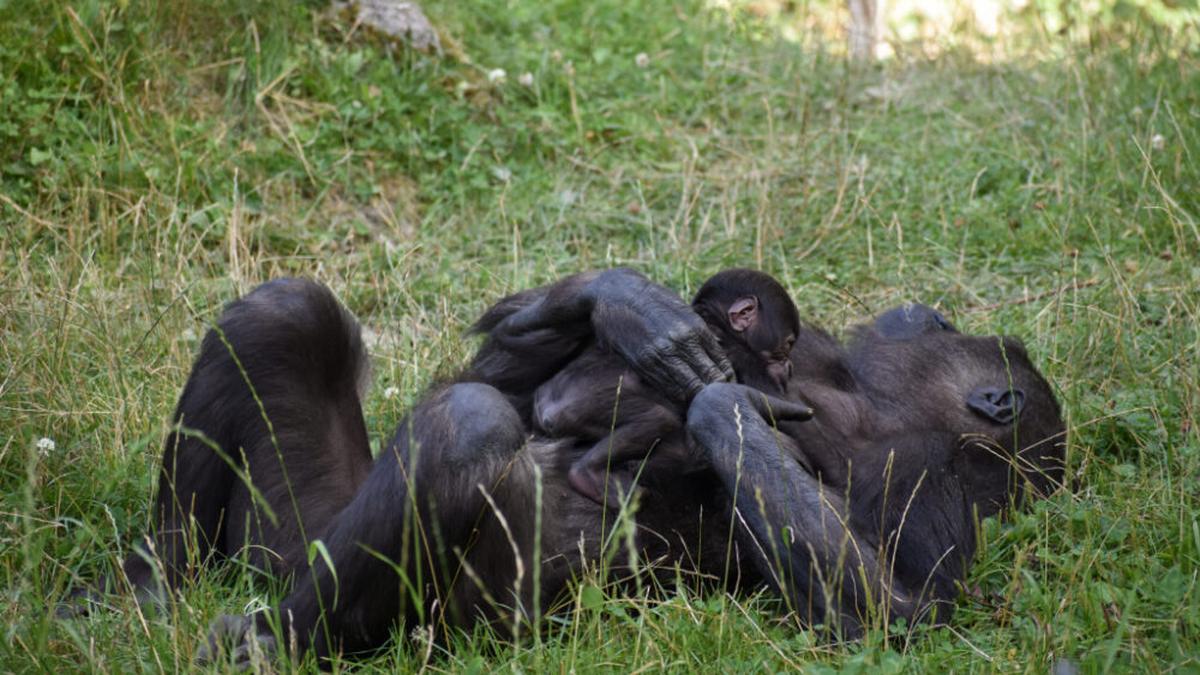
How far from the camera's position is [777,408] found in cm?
394

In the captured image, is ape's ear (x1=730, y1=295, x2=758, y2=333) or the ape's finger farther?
ape's ear (x1=730, y1=295, x2=758, y2=333)

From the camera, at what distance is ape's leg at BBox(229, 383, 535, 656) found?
342 centimetres

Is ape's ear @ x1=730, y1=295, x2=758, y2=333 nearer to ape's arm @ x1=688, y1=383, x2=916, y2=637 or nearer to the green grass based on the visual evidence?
ape's arm @ x1=688, y1=383, x2=916, y2=637

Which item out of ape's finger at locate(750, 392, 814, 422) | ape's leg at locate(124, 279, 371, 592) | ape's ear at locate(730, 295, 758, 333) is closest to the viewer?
ape's finger at locate(750, 392, 814, 422)

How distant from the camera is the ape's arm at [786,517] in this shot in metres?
3.68

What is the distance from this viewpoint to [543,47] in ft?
25.9

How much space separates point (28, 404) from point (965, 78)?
585cm

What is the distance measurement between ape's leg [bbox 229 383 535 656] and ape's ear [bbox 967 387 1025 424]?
60.2 inches

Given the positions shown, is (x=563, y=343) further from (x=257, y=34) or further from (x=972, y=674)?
(x=257, y=34)

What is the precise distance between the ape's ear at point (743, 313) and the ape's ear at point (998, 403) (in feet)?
2.49

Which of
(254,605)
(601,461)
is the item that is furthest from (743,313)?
(254,605)

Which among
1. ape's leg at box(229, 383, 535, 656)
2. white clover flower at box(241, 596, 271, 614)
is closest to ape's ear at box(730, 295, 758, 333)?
ape's leg at box(229, 383, 535, 656)

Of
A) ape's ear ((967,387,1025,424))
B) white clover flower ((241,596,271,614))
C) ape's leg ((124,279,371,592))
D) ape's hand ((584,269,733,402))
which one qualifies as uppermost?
ape's hand ((584,269,733,402))

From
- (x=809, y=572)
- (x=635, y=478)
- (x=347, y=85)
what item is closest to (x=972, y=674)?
(x=809, y=572)
